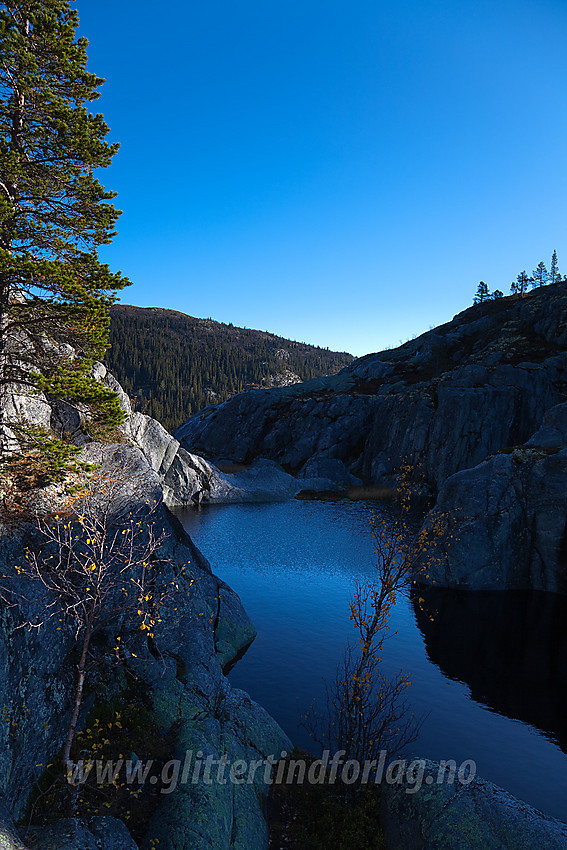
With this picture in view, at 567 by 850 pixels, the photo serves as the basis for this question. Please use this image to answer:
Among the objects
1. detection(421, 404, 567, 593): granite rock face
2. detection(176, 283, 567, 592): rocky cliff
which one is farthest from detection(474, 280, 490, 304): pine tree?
detection(421, 404, 567, 593): granite rock face

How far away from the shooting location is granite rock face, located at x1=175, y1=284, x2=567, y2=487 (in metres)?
76.1

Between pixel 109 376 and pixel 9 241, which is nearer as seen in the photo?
pixel 9 241

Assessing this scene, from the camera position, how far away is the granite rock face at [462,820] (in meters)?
11.2

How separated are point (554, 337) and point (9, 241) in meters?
98.9

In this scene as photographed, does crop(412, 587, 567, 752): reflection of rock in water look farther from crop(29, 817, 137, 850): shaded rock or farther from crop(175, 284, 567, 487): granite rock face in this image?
crop(175, 284, 567, 487): granite rock face

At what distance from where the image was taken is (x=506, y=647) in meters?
26.9

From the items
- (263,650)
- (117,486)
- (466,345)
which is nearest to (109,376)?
(117,486)

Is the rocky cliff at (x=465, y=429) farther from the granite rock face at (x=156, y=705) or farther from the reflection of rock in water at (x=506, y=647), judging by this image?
the granite rock face at (x=156, y=705)

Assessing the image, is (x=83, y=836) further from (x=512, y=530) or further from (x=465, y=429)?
(x=465, y=429)


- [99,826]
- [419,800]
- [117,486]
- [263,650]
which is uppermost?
[117,486]

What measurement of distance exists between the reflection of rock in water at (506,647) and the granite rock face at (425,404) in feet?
145

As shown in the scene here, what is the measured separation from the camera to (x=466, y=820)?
11.8 meters

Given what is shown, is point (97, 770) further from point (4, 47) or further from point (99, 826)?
point (4, 47)

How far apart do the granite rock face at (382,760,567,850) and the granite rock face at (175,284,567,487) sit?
66463 millimetres
